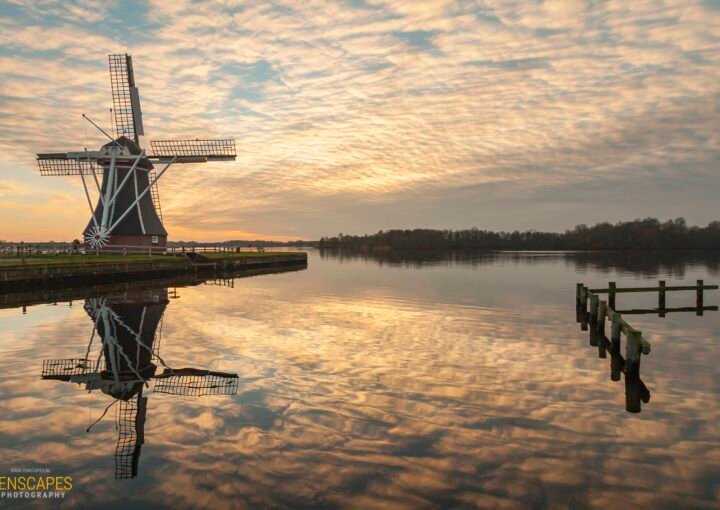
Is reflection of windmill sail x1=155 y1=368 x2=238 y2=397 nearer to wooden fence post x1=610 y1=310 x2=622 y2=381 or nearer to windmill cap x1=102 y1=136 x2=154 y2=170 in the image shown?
wooden fence post x1=610 y1=310 x2=622 y2=381

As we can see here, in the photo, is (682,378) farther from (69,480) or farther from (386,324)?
(69,480)

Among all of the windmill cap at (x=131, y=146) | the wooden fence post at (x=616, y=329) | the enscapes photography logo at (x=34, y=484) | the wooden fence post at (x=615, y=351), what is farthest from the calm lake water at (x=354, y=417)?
the windmill cap at (x=131, y=146)

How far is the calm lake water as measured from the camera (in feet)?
27.7

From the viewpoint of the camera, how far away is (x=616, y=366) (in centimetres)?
1695

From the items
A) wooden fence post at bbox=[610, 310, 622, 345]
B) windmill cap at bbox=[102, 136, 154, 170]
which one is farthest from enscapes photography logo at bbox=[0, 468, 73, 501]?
windmill cap at bbox=[102, 136, 154, 170]

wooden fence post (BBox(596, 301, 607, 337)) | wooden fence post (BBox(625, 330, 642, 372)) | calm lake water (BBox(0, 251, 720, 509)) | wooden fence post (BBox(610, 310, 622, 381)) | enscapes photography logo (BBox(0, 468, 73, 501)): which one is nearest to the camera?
enscapes photography logo (BBox(0, 468, 73, 501))

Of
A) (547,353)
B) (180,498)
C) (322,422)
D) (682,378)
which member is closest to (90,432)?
(180,498)

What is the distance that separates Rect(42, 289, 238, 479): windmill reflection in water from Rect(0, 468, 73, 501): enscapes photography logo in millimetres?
837

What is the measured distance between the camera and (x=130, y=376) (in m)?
15.2

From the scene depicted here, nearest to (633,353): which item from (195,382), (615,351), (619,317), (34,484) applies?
(615,351)

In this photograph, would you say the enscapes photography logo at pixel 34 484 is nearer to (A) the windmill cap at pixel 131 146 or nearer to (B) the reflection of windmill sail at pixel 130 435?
(B) the reflection of windmill sail at pixel 130 435

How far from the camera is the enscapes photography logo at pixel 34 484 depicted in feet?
27.0

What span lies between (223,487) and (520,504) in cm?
466

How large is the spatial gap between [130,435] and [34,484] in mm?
2202
